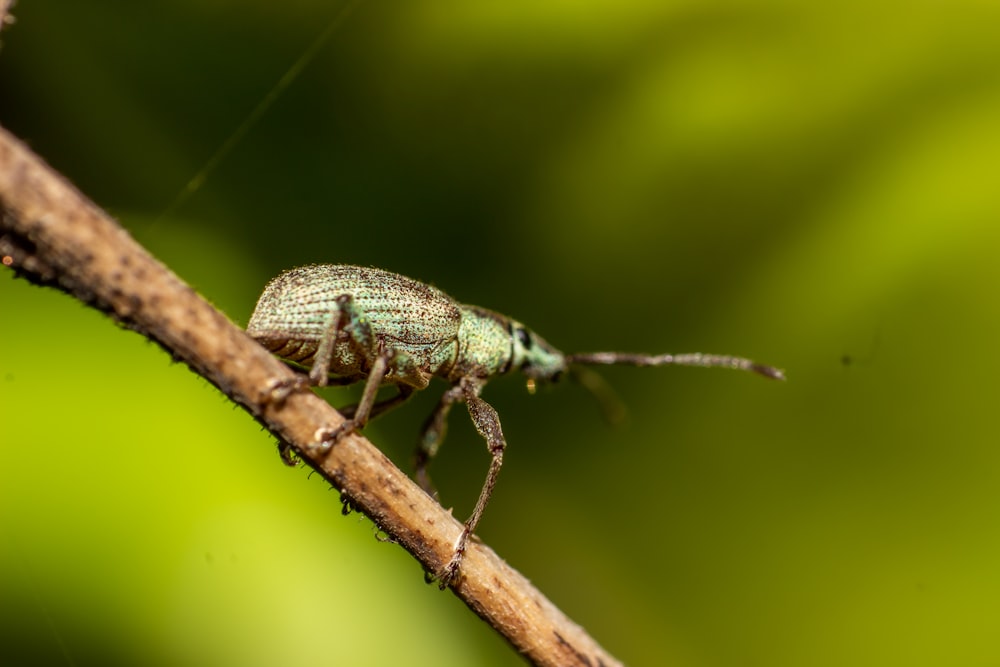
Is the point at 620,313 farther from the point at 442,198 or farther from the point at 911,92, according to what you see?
the point at 911,92

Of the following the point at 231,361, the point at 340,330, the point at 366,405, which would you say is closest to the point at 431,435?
the point at 340,330

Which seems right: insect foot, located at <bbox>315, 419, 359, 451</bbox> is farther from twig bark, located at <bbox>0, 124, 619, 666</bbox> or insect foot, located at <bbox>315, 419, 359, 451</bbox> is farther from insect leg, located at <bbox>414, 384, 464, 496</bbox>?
insect leg, located at <bbox>414, 384, 464, 496</bbox>

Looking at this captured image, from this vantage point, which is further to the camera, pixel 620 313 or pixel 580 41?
pixel 620 313

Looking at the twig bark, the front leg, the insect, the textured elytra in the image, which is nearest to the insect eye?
the insect

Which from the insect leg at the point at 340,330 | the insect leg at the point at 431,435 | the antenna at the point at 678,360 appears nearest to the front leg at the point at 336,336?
the insect leg at the point at 340,330

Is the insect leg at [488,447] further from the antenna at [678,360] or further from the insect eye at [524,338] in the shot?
the antenna at [678,360]

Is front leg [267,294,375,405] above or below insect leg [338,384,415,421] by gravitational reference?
above

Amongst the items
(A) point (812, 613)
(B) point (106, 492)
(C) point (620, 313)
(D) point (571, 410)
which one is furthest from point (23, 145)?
(A) point (812, 613)
